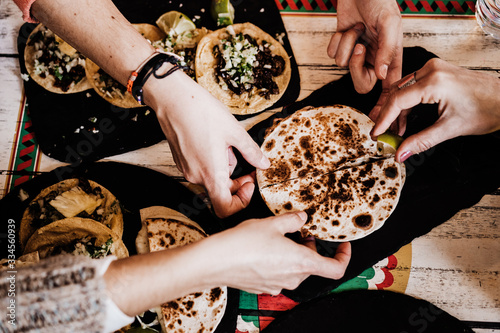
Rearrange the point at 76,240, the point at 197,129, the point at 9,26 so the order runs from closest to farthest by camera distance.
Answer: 1. the point at 197,129
2. the point at 76,240
3. the point at 9,26

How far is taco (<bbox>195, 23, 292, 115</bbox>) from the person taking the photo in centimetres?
241

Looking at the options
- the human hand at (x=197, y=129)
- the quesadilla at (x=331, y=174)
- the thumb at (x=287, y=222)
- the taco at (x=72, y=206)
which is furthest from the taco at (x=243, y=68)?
the taco at (x=72, y=206)

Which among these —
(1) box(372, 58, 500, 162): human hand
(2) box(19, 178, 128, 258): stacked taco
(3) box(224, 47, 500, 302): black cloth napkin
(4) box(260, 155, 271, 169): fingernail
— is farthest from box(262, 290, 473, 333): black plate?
(2) box(19, 178, 128, 258): stacked taco

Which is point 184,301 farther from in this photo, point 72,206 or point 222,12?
point 222,12

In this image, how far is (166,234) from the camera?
7.31ft

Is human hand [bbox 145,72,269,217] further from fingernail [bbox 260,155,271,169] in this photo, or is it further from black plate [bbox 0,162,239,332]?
black plate [bbox 0,162,239,332]

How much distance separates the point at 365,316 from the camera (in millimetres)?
2242

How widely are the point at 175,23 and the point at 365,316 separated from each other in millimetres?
2198

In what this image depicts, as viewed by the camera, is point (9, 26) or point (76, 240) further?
point (9, 26)

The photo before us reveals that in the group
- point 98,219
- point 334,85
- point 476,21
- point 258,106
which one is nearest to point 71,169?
point 98,219

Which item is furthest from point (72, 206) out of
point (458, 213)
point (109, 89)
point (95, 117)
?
point (458, 213)

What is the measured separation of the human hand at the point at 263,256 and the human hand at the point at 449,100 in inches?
29.9

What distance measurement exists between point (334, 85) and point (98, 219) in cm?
A: 172

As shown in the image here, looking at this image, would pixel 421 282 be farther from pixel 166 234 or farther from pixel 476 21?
pixel 476 21
